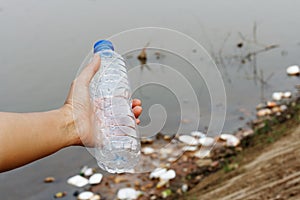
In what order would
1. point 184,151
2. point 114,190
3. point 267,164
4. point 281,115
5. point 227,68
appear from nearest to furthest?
point 267,164 < point 114,190 < point 184,151 < point 281,115 < point 227,68

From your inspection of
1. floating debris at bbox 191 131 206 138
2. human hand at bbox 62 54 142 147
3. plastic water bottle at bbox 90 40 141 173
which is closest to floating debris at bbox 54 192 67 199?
floating debris at bbox 191 131 206 138

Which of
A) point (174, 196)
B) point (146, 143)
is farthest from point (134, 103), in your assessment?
point (146, 143)

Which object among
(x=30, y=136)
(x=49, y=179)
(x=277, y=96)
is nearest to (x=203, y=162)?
(x=49, y=179)

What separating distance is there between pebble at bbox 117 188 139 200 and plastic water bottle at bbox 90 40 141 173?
54.7 inches

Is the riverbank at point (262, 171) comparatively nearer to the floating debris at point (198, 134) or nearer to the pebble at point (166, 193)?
the pebble at point (166, 193)

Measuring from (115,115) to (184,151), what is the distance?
190 cm

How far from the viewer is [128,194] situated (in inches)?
130

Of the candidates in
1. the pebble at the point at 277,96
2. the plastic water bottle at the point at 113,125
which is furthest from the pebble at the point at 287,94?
the plastic water bottle at the point at 113,125

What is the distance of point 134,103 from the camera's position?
6.18ft

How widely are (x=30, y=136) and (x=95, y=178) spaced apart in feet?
6.52

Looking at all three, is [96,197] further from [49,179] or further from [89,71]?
[89,71]

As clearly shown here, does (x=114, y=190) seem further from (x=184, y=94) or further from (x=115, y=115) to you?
(x=115, y=115)

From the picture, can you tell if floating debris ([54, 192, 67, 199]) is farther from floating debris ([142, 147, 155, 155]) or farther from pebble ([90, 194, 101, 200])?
floating debris ([142, 147, 155, 155])

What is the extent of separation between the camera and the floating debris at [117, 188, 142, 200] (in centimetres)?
326
